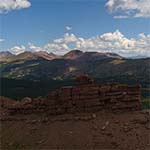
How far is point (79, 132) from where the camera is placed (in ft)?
73.4

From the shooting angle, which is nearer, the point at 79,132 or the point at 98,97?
the point at 79,132

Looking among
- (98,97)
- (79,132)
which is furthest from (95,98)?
(79,132)

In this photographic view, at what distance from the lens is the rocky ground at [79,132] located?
21.3 m

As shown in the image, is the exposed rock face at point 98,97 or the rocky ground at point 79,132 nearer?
the rocky ground at point 79,132

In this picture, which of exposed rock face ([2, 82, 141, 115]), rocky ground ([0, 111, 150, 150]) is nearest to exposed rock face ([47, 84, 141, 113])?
exposed rock face ([2, 82, 141, 115])

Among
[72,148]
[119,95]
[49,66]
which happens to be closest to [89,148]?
[72,148]

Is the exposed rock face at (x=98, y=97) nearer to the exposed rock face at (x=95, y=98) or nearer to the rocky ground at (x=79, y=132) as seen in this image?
the exposed rock face at (x=95, y=98)

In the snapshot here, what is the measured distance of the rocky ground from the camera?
69.8 ft

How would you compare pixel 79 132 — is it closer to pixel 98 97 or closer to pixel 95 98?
pixel 95 98

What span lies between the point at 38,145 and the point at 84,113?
3938 mm

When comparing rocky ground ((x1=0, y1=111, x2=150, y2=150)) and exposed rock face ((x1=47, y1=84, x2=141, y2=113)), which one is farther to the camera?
exposed rock face ((x1=47, y1=84, x2=141, y2=113))

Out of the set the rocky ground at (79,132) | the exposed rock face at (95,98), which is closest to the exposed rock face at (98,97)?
the exposed rock face at (95,98)

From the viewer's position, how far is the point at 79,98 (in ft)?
79.4

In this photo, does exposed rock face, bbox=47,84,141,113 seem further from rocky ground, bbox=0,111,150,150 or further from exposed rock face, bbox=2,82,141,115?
rocky ground, bbox=0,111,150,150
